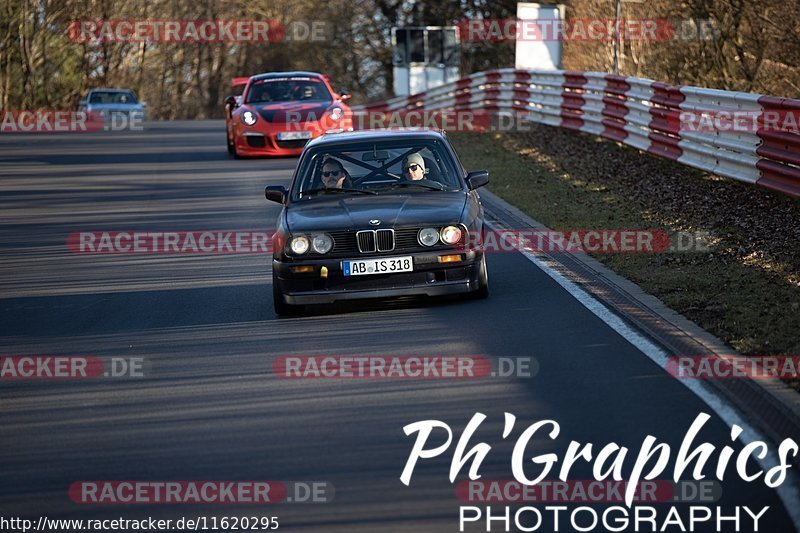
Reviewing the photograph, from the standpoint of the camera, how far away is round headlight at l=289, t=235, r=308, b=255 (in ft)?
31.4

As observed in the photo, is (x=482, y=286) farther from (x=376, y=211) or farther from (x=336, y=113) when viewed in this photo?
(x=336, y=113)

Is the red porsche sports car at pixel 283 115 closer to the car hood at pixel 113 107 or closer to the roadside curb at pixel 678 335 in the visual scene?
the roadside curb at pixel 678 335

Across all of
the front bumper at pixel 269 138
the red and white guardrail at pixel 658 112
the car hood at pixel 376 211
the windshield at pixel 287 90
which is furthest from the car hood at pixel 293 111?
the car hood at pixel 376 211

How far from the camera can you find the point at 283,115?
875 inches

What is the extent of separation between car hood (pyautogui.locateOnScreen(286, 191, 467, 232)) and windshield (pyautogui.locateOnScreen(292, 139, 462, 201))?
7.4 inches

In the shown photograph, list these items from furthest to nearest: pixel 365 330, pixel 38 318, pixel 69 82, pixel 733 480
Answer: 1. pixel 69 82
2. pixel 38 318
3. pixel 365 330
4. pixel 733 480

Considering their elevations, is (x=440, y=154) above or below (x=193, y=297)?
above

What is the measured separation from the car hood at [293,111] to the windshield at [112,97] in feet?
57.1

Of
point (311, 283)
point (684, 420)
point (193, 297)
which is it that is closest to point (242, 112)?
point (193, 297)

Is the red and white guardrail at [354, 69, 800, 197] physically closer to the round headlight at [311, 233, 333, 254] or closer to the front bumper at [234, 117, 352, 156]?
the front bumper at [234, 117, 352, 156]

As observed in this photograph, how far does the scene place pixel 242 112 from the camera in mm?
22484

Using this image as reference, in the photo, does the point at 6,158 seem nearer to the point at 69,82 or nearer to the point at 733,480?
the point at 733,480

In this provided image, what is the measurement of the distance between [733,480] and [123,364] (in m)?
4.41

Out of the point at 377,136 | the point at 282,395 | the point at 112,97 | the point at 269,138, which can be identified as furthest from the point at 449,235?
the point at 112,97
